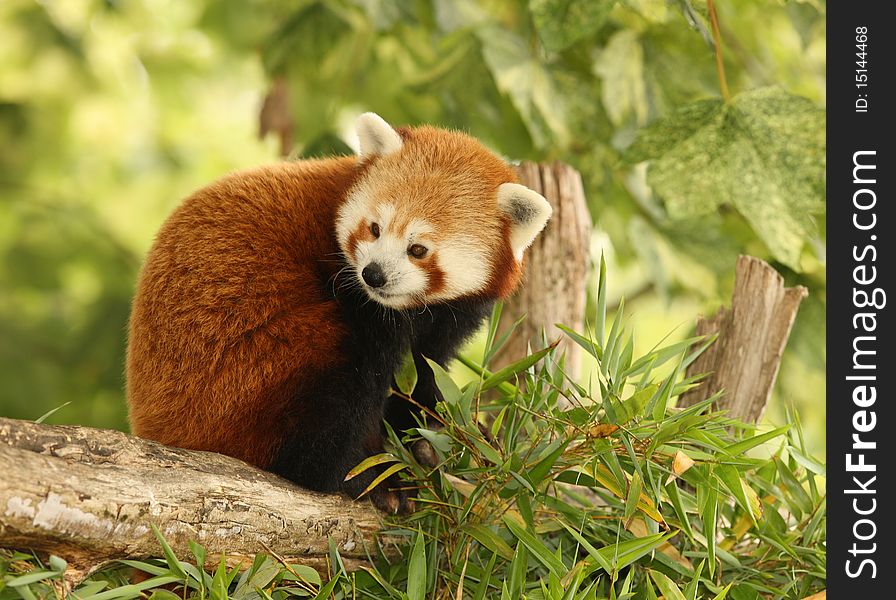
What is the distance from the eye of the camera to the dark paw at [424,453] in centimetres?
204

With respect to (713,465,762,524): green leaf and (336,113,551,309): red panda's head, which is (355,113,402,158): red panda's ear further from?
(713,465,762,524): green leaf

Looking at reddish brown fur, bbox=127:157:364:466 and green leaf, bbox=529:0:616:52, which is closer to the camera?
reddish brown fur, bbox=127:157:364:466

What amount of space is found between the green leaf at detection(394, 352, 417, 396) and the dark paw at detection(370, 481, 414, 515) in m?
0.24

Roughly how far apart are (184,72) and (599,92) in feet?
7.67

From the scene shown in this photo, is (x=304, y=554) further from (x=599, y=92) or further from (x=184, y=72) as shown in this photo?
(x=184, y=72)

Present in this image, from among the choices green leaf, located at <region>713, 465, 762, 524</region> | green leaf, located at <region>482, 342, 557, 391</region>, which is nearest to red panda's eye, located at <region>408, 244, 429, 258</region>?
green leaf, located at <region>482, 342, 557, 391</region>

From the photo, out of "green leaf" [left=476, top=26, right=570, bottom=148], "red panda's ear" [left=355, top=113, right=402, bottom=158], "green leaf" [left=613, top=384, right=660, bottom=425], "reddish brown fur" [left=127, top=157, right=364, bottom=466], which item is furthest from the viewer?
"green leaf" [left=476, top=26, right=570, bottom=148]

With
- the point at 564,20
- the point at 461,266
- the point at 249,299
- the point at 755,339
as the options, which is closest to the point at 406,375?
the point at 461,266

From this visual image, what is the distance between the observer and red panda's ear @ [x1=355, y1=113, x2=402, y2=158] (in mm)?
2115

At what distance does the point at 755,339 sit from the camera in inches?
89.0

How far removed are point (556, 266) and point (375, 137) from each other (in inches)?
27.4

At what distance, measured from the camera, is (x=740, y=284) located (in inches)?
90.0

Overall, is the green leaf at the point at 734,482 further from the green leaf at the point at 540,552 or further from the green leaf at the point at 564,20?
the green leaf at the point at 564,20

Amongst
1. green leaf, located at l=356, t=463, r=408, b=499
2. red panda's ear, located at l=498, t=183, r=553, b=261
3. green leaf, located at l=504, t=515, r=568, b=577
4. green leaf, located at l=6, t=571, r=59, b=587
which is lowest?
green leaf, located at l=504, t=515, r=568, b=577
